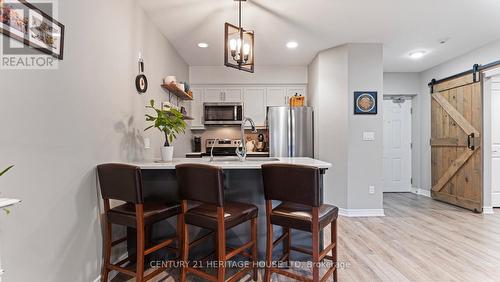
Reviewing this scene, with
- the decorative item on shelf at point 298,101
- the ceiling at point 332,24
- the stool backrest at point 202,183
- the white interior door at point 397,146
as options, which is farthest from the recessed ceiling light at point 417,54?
the stool backrest at point 202,183

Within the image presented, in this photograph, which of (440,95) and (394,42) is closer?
(394,42)

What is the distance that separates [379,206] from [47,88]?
413 centimetres

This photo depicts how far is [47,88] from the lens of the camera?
145 cm

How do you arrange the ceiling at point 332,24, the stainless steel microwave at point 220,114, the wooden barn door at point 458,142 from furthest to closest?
the stainless steel microwave at point 220,114 → the wooden barn door at point 458,142 → the ceiling at point 332,24

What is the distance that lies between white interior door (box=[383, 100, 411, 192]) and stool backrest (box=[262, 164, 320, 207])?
4.57 meters

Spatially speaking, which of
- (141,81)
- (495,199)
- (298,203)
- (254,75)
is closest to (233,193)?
(298,203)

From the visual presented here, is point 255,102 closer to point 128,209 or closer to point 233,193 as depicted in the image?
point 233,193

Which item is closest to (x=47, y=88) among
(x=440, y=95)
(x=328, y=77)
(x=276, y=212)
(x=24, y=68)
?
(x=24, y=68)

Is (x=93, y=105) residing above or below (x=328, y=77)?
below

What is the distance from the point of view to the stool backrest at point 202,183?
5.38 feet

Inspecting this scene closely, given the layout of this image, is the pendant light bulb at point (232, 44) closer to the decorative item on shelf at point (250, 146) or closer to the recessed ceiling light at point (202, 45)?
the recessed ceiling light at point (202, 45)

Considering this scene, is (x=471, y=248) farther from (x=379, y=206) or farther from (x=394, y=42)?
(x=394, y=42)

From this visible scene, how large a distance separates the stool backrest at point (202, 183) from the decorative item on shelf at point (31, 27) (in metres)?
1.06

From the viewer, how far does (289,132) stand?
4.25 meters
